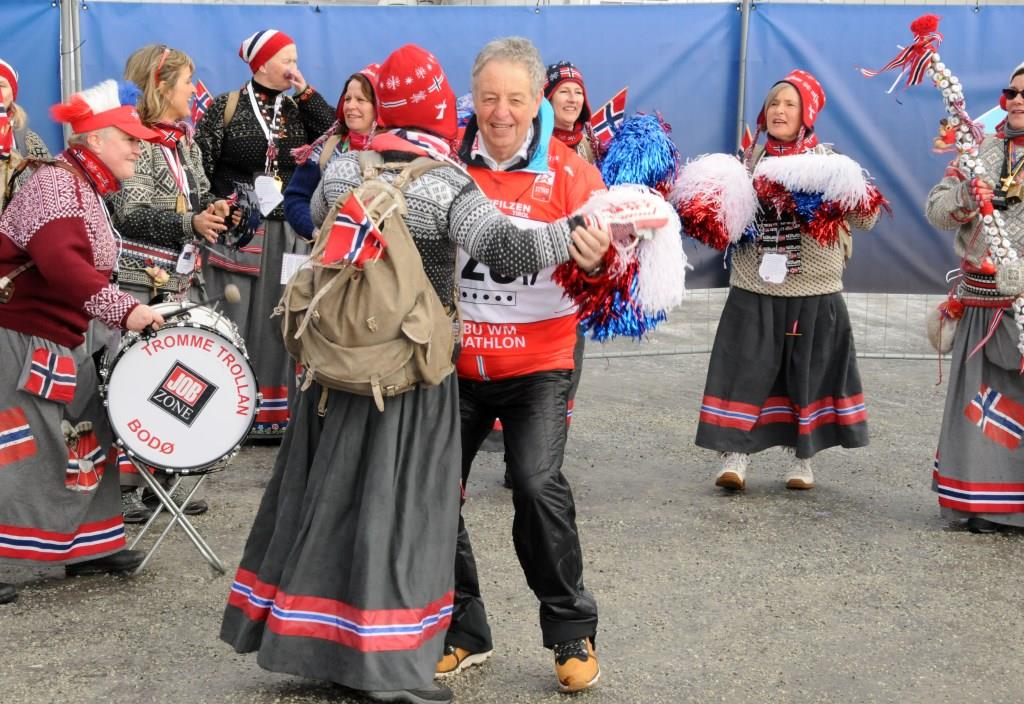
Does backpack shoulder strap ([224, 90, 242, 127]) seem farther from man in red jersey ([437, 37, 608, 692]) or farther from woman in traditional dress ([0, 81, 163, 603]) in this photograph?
man in red jersey ([437, 37, 608, 692])

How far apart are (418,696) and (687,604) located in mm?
1294

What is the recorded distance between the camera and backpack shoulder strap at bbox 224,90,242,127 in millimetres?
6680

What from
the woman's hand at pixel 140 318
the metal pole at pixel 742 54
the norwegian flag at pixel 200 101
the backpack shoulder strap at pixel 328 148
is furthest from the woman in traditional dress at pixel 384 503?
the metal pole at pixel 742 54

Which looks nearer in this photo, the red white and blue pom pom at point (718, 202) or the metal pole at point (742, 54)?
the red white and blue pom pom at point (718, 202)

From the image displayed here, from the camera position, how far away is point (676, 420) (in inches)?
303

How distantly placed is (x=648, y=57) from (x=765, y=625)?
495 centimetres

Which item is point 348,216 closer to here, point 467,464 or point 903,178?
point 467,464

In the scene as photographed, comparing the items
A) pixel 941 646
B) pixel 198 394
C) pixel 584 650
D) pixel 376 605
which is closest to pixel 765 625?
pixel 941 646

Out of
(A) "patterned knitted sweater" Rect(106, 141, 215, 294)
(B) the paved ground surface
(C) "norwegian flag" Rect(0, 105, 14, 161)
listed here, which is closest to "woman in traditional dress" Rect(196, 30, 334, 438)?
(B) the paved ground surface

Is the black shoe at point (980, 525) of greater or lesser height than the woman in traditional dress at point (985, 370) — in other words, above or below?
below

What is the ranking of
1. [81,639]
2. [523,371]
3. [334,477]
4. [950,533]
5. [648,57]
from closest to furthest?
1. [334,477]
2. [523,371]
3. [81,639]
4. [950,533]
5. [648,57]

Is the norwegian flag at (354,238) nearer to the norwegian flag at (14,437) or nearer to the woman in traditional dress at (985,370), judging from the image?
the norwegian flag at (14,437)

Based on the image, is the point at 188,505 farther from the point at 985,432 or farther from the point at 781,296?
the point at 985,432

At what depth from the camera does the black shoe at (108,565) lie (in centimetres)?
490
